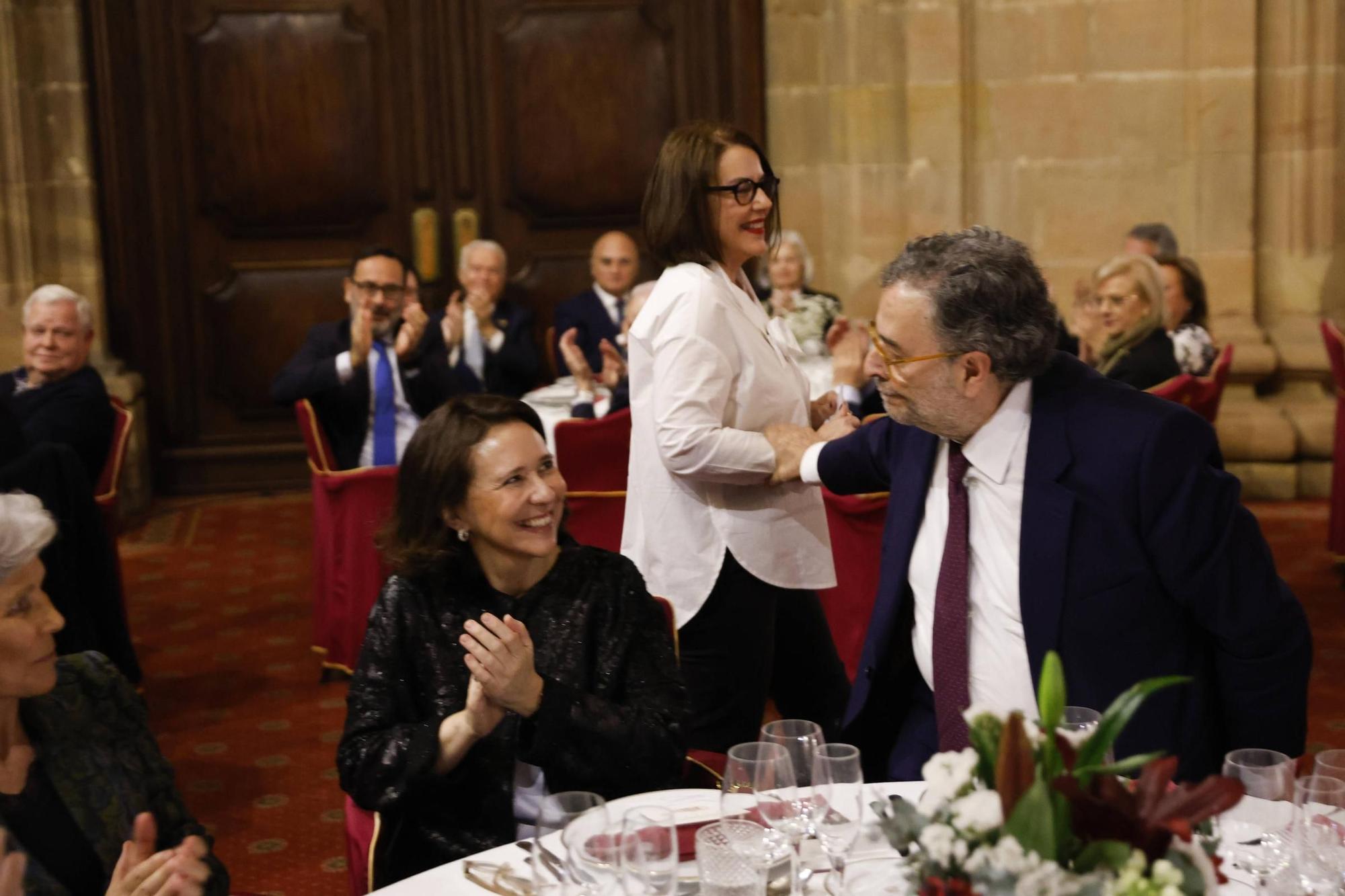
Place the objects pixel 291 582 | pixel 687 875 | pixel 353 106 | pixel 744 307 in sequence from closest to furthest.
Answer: pixel 687 875, pixel 744 307, pixel 291 582, pixel 353 106

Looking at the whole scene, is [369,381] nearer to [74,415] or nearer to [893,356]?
[74,415]

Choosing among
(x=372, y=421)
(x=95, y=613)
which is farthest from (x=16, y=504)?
(x=372, y=421)

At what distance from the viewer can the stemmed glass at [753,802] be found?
1719 millimetres

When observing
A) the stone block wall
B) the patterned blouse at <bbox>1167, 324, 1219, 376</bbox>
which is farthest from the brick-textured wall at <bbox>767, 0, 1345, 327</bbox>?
the patterned blouse at <bbox>1167, 324, 1219, 376</bbox>

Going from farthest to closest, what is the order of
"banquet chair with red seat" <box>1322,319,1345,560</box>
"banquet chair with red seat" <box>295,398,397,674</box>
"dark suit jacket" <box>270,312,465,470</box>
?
"banquet chair with red seat" <box>1322,319,1345,560</box>
"dark suit jacket" <box>270,312,465,470</box>
"banquet chair with red seat" <box>295,398,397,674</box>

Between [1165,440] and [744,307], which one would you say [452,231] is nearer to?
[744,307]

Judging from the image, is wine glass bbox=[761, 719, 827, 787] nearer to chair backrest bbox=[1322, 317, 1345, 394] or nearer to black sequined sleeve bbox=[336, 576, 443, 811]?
black sequined sleeve bbox=[336, 576, 443, 811]

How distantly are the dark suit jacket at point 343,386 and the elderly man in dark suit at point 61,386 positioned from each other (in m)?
0.59

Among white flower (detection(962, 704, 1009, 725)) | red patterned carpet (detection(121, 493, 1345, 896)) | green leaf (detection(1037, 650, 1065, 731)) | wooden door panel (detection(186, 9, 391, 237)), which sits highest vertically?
wooden door panel (detection(186, 9, 391, 237))

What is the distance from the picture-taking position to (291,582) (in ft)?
21.8

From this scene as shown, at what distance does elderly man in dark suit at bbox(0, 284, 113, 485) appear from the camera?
4922mm

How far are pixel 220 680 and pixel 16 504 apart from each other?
3.17m

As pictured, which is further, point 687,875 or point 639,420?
point 639,420

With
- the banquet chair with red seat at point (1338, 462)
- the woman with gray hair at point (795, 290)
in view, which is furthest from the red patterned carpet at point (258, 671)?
the woman with gray hair at point (795, 290)
